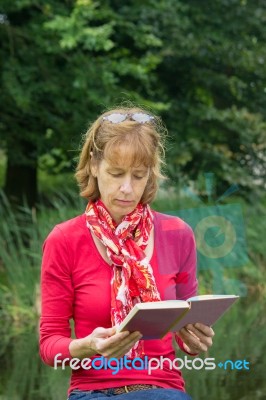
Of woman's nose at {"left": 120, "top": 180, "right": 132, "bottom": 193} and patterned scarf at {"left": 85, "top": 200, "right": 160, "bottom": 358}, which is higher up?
woman's nose at {"left": 120, "top": 180, "right": 132, "bottom": 193}

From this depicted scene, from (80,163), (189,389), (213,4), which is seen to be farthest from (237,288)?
(80,163)

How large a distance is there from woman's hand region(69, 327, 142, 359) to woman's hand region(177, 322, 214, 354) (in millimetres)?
287

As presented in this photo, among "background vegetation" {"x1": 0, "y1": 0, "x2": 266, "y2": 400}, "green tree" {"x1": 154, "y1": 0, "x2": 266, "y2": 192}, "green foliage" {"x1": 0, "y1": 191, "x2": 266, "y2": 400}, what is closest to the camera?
"green foliage" {"x1": 0, "y1": 191, "x2": 266, "y2": 400}

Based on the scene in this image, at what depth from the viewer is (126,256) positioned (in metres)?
3.43

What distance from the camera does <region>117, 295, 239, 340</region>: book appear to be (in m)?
2.96

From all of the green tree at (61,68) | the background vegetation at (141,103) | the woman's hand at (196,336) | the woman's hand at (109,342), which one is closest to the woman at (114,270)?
the woman's hand at (196,336)

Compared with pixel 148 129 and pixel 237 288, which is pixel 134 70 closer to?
pixel 237 288

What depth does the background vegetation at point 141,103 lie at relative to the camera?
9.34 metres

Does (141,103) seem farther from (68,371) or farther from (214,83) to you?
(68,371)

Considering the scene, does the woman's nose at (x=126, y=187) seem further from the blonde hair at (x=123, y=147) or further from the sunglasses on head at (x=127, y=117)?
the sunglasses on head at (x=127, y=117)

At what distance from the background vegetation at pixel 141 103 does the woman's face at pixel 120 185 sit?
3733 millimetres

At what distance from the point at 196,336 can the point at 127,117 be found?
730 millimetres

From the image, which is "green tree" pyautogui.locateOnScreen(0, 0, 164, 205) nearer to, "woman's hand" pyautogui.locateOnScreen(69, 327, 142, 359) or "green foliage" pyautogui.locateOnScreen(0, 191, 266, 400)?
"green foliage" pyautogui.locateOnScreen(0, 191, 266, 400)

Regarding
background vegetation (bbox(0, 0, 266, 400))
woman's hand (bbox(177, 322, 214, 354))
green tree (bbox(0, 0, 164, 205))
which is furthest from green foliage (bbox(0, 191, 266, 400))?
woman's hand (bbox(177, 322, 214, 354))
